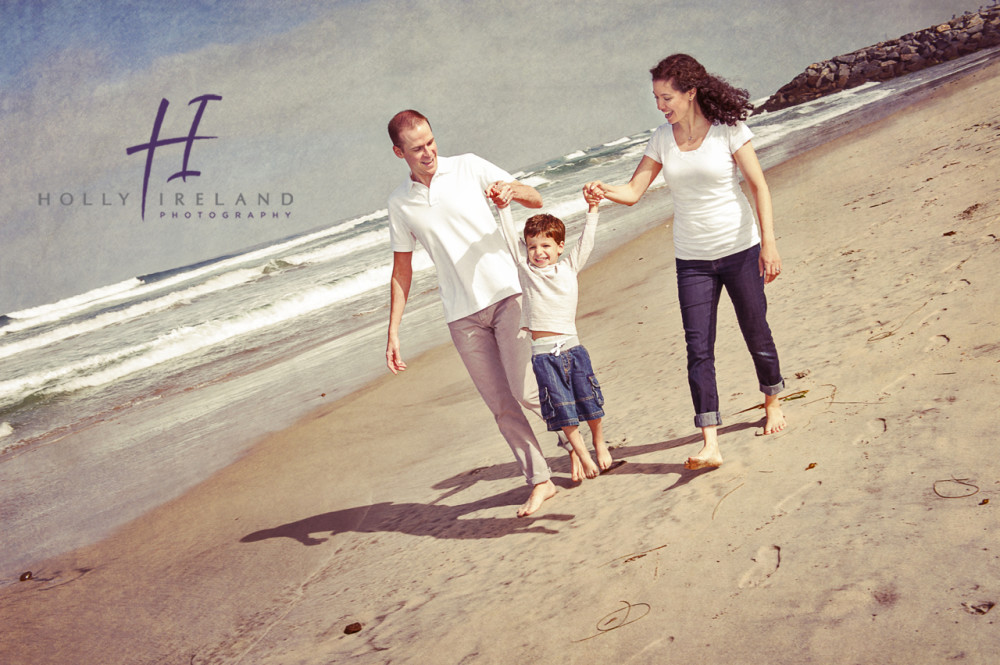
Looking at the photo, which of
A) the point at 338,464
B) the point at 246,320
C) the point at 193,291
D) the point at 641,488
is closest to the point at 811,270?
the point at 641,488

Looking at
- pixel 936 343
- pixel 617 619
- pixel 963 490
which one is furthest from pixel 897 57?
pixel 617 619

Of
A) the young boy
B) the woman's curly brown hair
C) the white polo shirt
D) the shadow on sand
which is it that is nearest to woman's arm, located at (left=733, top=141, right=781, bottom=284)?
the woman's curly brown hair

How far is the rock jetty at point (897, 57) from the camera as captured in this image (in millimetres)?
36656

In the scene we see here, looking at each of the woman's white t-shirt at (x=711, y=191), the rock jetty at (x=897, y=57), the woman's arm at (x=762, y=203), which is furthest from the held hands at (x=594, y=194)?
the rock jetty at (x=897, y=57)

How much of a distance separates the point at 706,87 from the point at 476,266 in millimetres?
1243

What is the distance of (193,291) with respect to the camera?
2545cm

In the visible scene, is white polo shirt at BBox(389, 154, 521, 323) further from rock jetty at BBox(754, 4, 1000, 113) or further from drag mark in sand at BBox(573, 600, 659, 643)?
rock jetty at BBox(754, 4, 1000, 113)

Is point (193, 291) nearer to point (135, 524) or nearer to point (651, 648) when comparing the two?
point (135, 524)

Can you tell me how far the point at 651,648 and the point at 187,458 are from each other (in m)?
5.11

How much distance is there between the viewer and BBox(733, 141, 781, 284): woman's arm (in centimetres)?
300

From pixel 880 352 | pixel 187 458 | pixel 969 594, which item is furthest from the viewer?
pixel 187 458

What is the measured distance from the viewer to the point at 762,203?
305 centimetres

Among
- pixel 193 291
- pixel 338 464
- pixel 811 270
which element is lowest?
pixel 338 464

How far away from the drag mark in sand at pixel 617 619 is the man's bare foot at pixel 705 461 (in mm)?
908
